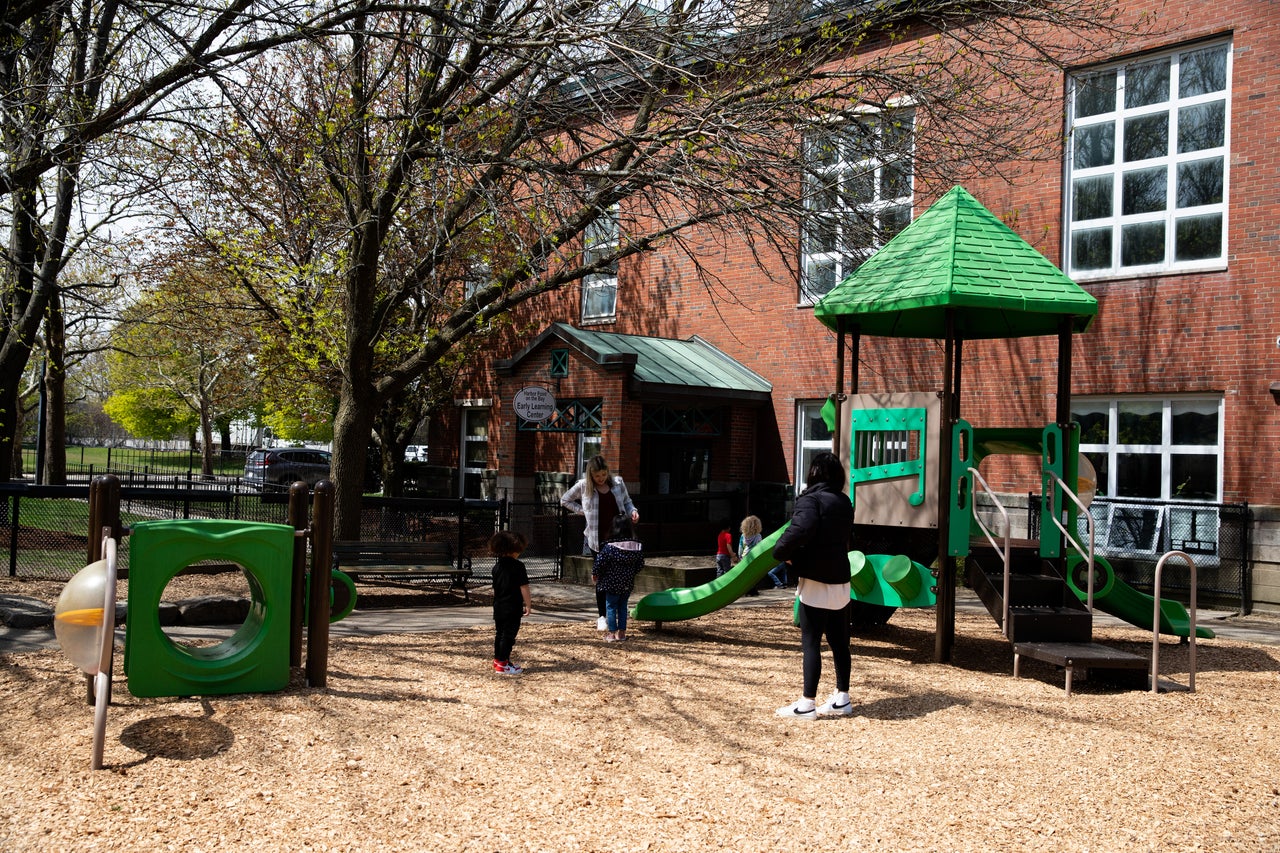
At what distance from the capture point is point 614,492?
375 inches

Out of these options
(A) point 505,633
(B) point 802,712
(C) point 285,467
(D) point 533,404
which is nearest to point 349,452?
(D) point 533,404

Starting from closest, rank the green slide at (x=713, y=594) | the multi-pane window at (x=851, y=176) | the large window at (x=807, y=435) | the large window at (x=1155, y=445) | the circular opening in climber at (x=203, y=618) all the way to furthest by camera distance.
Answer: the circular opening in climber at (x=203, y=618)
the green slide at (x=713, y=594)
the multi-pane window at (x=851, y=176)
the large window at (x=1155, y=445)
the large window at (x=807, y=435)

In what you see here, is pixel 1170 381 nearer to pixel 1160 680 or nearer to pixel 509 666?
pixel 1160 680

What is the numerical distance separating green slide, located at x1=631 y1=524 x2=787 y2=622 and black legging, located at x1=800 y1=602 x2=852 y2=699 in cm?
236

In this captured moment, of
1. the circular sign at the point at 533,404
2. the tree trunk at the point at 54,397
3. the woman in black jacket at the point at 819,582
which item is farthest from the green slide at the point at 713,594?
the tree trunk at the point at 54,397

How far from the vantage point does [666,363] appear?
17.6m

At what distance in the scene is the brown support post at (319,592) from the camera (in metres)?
6.88

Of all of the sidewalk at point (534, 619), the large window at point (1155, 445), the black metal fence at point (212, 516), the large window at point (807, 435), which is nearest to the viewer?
the sidewalk at point (534, 619)

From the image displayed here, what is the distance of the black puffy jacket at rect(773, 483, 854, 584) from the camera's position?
6.63m

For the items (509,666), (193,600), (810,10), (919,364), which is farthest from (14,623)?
(919,364)

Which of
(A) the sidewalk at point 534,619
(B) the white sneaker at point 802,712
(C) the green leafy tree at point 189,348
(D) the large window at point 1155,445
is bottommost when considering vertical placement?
(A) the sidewalk at point 534,619

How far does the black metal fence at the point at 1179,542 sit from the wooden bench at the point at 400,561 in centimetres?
702

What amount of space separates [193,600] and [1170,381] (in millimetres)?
11979

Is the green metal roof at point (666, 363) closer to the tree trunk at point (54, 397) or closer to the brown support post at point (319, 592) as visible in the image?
the tree trunk at point (54, 397)
